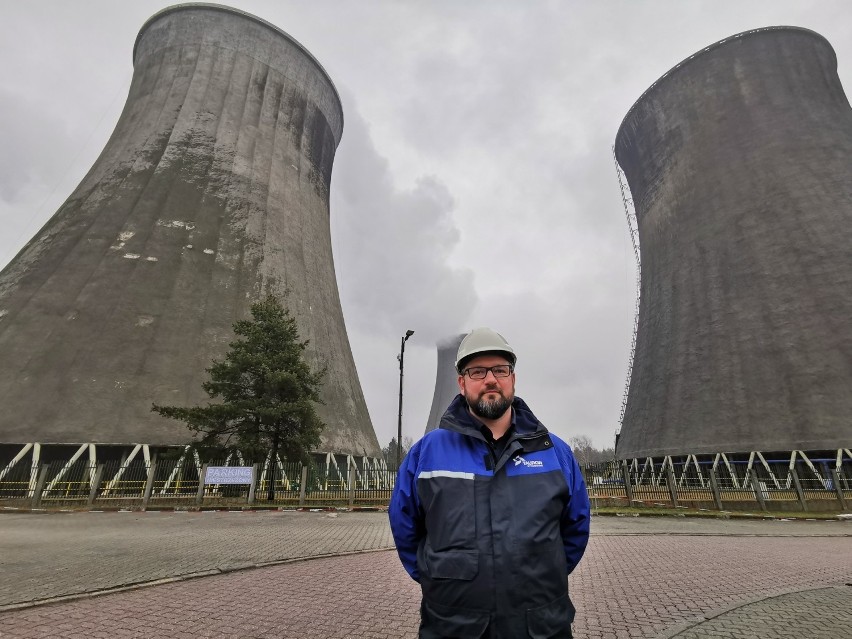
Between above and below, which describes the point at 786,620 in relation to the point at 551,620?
below

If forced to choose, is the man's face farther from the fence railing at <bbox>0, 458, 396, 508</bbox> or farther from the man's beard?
the fence railing at <bbox>0, 458, 396, 508</bbox>

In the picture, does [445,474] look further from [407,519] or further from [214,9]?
[214,9]

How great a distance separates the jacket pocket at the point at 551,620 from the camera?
5.49 feet

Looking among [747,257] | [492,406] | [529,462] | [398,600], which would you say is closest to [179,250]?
[398,600]

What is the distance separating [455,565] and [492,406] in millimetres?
674

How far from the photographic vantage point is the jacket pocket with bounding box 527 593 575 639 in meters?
1.67

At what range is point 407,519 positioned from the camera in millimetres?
2041

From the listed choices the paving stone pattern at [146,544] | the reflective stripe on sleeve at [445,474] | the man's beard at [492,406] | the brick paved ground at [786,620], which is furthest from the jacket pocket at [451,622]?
the paving stone pattern at [146,544]

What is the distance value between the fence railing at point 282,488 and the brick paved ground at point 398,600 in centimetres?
914

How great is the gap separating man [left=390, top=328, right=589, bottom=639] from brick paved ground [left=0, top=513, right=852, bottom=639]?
2483 millimetres

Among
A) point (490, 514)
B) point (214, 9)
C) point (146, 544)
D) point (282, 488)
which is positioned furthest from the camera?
point (214, 9)

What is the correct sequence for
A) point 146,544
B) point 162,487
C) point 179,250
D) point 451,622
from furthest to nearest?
point 179,250 < point 162,487 < point 146,544 < point 451,622

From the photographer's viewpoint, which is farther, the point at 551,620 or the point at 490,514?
the point at 490,514

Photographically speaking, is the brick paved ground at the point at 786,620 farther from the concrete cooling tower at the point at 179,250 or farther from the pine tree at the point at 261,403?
the concrete cooling tower at the point at 179,250
